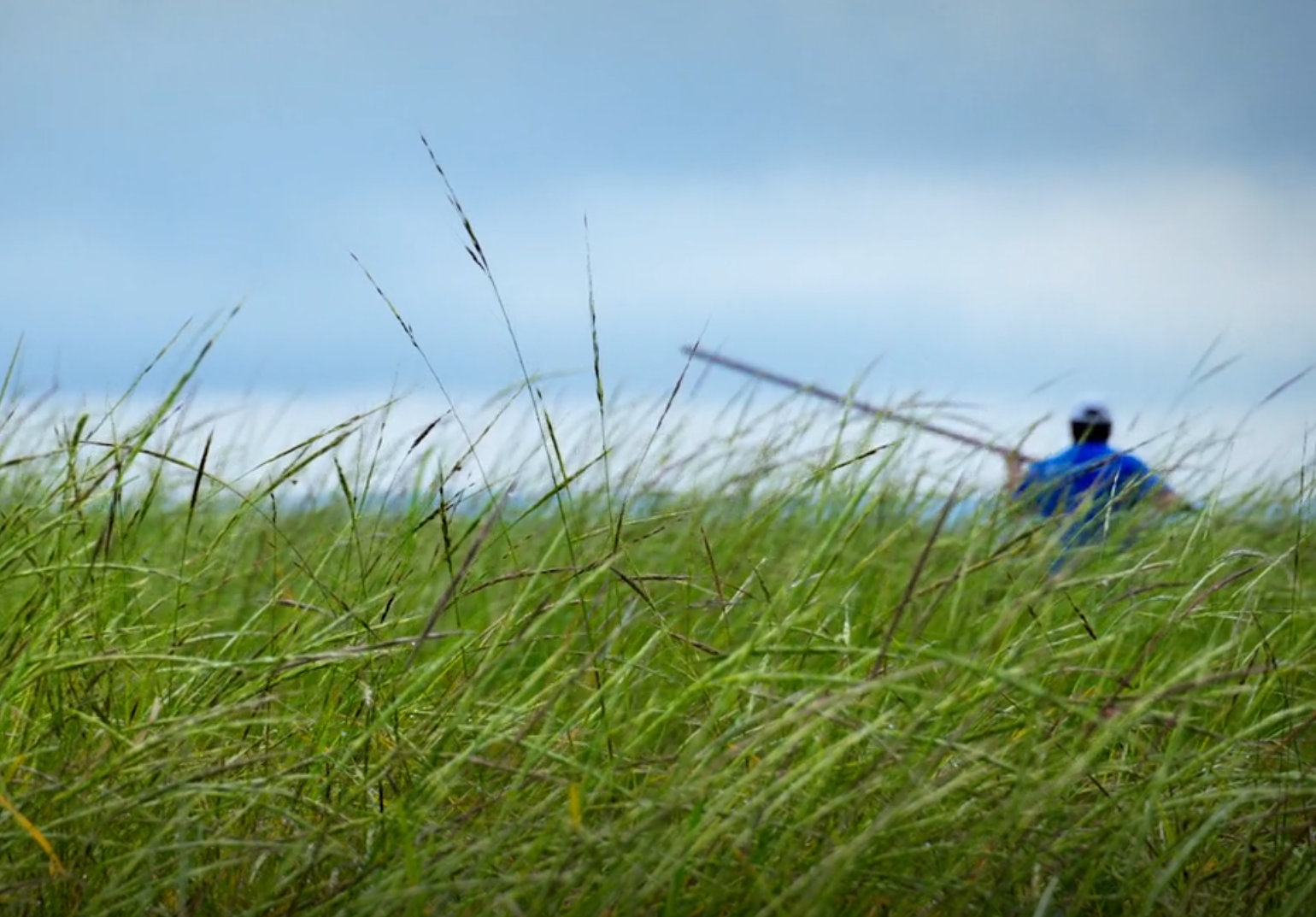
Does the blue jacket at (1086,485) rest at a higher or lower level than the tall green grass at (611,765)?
higher

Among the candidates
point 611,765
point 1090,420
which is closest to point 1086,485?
point 1090,420

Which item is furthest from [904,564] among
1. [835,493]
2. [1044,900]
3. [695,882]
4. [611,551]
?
[1044,900]

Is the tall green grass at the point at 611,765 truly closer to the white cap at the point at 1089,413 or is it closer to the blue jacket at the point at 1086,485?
the blue jacket at the point at 1086,485

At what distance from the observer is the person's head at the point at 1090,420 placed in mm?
6586

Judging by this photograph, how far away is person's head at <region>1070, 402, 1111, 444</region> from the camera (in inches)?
259

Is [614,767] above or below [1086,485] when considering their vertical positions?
below

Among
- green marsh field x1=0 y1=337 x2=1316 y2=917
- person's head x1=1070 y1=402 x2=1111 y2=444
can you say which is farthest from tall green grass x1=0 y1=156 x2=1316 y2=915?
person's head x1=1070 y1=402 x2=1111 y2=444

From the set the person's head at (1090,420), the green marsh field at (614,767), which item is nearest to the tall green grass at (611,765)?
the green marsh field at (614,767)

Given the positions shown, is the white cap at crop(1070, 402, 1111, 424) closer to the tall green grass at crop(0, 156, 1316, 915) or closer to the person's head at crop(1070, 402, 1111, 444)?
the person's head at crop(1070, 402, 1111, 444)

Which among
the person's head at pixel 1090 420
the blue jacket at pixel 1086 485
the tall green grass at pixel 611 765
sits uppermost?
the person's head at pixel 1090 420

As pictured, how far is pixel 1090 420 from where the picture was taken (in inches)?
257

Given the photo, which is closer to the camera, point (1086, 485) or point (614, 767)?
point (614, 767)

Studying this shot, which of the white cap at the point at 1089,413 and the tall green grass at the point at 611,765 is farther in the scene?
the white cap at the point at 1089,413

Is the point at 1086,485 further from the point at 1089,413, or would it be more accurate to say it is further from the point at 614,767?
the point at 614,767
